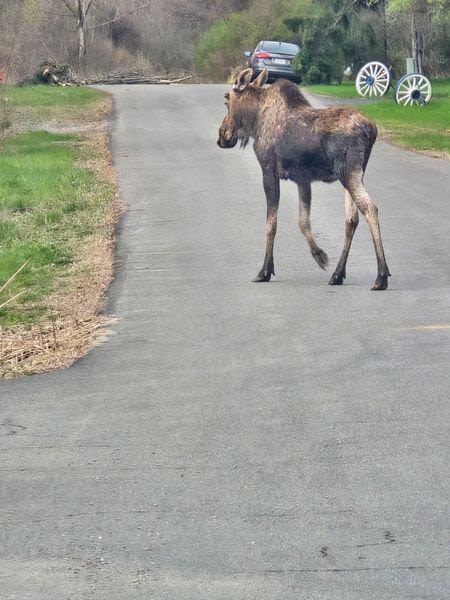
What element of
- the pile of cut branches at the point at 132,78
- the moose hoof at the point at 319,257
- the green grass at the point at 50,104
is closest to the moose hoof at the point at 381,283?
the moose hoof at the point at 319,257

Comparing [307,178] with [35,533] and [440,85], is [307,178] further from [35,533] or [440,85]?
[440,85]

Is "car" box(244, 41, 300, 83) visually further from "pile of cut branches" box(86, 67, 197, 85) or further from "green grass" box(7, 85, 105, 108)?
"pile of cut branches" box(86, 67, 197, 85)

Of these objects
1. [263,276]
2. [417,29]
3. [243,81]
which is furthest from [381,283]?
[417,29]

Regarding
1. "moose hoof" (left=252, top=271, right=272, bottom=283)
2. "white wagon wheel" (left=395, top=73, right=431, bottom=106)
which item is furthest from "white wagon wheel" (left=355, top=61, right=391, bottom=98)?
"moose hoof" (left=252, top=271, right=272, bottom=283)

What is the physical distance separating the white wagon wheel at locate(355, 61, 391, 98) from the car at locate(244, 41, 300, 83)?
14.2ft

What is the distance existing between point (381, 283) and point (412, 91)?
78.4 feet

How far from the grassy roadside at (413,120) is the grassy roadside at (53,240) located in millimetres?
6014

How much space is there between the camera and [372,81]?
38.8 metres

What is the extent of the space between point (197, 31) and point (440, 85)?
1053 inches

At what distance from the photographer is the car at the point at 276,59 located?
4281 cm

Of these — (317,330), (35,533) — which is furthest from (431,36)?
(35,533)

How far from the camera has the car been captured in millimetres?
42812

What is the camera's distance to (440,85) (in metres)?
44.9

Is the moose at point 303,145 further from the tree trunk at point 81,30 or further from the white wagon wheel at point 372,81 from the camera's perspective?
the tree trunk at point 81,30
